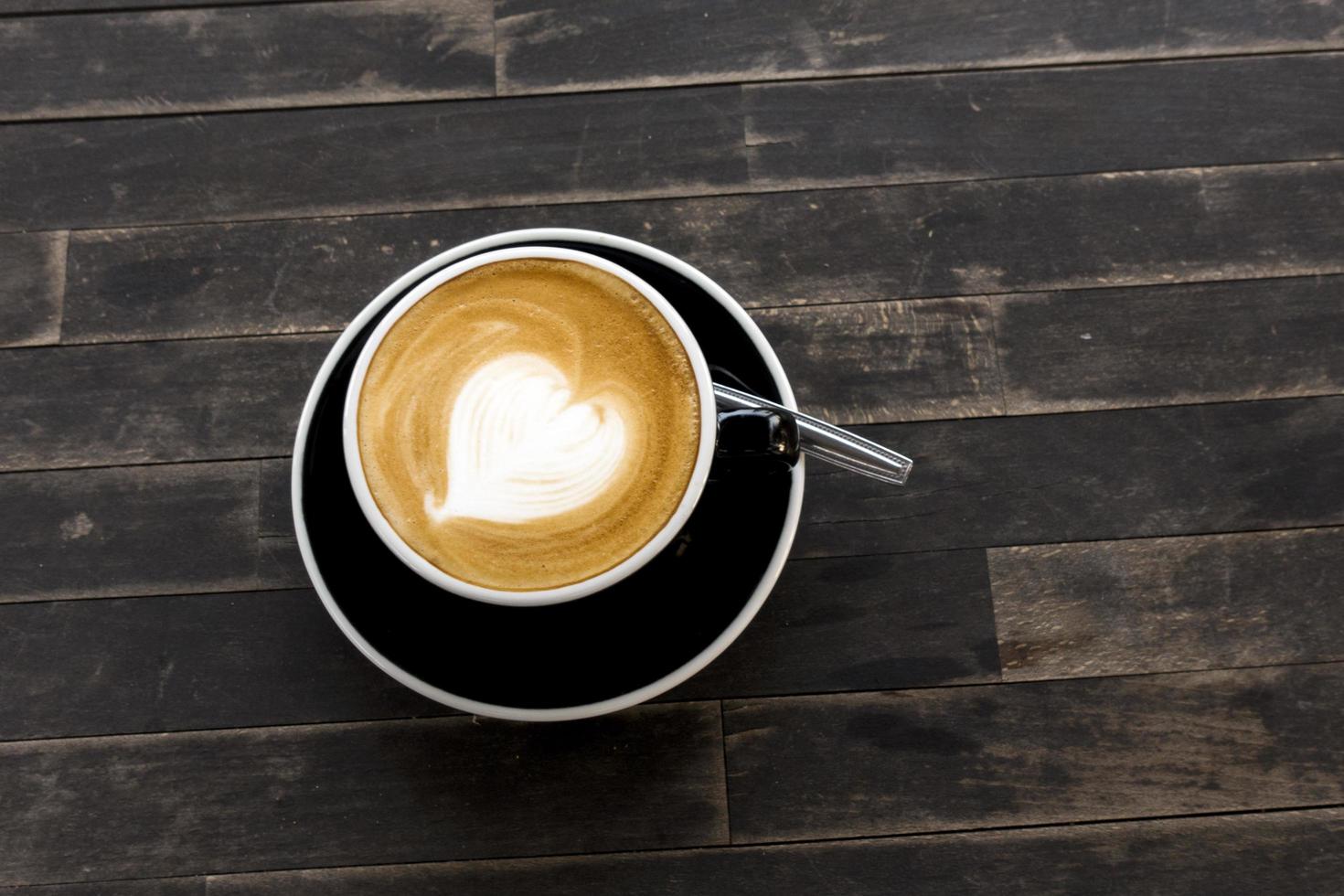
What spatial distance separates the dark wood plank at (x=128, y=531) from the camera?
1.07 meters

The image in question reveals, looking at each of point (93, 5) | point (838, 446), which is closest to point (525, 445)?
point (838, 446)

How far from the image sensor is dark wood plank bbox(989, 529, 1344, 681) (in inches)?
42.3

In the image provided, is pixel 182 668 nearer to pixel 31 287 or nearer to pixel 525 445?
pixel 31 287

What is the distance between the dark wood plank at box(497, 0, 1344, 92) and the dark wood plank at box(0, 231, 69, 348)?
0.53m

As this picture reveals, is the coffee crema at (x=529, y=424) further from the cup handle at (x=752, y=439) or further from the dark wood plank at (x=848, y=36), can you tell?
the dark wood plank at (x=848, y=36)

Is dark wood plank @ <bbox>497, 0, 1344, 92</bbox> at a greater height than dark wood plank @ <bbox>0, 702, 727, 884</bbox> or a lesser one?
greater

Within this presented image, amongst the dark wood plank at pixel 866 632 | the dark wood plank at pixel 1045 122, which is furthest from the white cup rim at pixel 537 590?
the dark wood plank at pixel 1045 122

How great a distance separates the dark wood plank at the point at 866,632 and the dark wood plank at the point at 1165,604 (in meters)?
0.03

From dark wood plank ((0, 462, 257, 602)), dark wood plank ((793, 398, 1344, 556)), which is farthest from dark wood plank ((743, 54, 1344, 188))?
dark wood plank ((0, 462, 257, 602))

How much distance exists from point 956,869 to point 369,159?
973 millimetres

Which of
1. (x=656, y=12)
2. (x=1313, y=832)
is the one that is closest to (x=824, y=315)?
(x=656, y=12)

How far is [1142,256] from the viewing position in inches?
45.9

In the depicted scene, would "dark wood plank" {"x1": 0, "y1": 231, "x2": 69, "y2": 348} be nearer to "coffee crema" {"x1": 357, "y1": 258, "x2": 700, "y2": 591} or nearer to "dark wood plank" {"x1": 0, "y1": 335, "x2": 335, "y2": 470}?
"dark wood plank" {"x1": 0, "y1": 335, "x2": 335, "y2": 470}

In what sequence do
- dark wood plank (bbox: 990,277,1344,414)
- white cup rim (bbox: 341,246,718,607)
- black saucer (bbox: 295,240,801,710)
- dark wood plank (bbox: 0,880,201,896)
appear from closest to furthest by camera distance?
white cup rim (bbox: 341,246,718,607) < black saucer (bbox: 295,240,801,710) < dark wood plank (bbox: 0,880,201,896) < dark wood plank (bbox: 990,277,1344,414)
